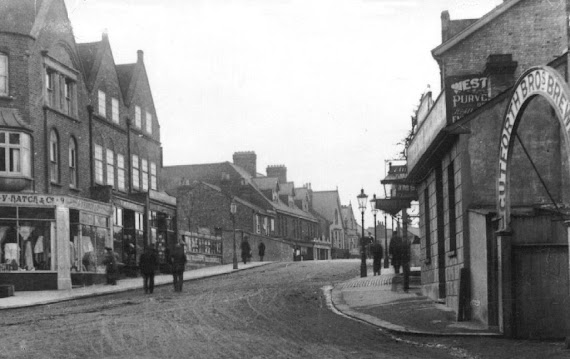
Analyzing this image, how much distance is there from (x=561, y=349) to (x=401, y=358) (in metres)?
2.38

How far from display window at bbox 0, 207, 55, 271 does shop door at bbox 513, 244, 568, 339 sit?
2192 cm

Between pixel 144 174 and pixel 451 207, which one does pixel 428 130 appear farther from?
pixel 144 174

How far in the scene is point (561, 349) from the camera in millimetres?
11977

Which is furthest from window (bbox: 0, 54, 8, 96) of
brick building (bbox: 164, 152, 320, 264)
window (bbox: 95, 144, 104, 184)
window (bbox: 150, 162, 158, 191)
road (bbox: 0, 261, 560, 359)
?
brick building (bbox: 164, 152, 320, 264)

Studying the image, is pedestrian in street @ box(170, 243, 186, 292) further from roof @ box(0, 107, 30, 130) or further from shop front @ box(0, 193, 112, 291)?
roof @ box(0, 107, 30, 130)

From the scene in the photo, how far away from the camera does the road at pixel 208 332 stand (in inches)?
476

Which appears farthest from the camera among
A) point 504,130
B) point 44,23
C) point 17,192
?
point 44,23

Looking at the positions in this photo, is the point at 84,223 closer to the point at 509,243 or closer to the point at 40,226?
the point at 40,226

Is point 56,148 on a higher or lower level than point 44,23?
lower

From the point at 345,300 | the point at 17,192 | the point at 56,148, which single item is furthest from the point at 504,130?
the point at 56,148

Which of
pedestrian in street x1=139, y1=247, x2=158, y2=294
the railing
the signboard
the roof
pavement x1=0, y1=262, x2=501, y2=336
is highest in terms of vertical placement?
the roof

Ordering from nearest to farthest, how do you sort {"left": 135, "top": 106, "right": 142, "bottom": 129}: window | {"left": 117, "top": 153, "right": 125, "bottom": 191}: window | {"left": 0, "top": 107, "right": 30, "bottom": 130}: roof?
{"left": 0, "top": 107, "right": 30, "bottom": 130}: roof
{"left": 117, "top": 153, "right": 125, "bottom": 191}: window
{"left": 135, "top": 106, "right": 142, "bottom": 129}: window

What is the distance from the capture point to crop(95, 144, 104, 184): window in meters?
38.8

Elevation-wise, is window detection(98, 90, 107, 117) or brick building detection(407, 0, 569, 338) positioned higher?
window detection(98, 90, 107, 117)
